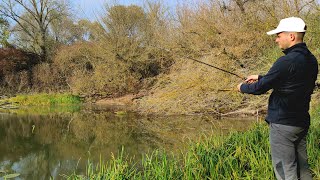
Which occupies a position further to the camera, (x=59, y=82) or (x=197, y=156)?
→ (x=59, y=82)

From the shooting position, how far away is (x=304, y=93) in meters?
2.63

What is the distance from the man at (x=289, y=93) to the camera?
8.43 ft

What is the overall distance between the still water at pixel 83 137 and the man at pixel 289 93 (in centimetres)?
297

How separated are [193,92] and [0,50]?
17.0 metres

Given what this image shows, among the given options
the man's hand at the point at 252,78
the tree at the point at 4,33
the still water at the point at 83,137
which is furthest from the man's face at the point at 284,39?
the tree at the point at 4,33

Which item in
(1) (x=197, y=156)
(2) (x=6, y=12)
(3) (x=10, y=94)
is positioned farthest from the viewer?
(2) (x=6, y=12)

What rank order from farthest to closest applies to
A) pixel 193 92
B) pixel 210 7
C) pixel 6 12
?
1. pixel 6 12
2. pixel 210 7
3. pixel 193 92

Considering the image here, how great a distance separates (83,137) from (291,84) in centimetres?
788

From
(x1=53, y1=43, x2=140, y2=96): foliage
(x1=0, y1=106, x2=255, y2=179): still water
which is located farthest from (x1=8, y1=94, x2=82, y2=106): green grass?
(x1=0, y1=106, x2=255, y2=179): still water

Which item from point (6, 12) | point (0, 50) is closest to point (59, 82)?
point (0, 50)

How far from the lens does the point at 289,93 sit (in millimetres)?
2592

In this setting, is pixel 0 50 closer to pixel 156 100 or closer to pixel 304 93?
pixel 156 100

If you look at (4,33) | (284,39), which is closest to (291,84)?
(284,39)

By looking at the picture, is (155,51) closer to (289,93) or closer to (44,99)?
(44,99)
